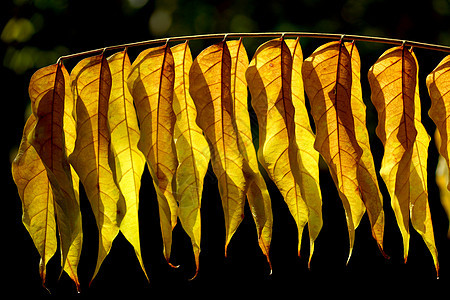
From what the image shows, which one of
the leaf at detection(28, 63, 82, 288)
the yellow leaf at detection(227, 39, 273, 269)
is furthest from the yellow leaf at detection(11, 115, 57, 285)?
the yellow leaf at detection(227, 39, 273, 269)

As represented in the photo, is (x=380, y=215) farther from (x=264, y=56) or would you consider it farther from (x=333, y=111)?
(x=264, y=56)

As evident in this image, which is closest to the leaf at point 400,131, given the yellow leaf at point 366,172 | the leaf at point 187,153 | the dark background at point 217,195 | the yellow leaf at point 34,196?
the yellow leaf at point 366,172

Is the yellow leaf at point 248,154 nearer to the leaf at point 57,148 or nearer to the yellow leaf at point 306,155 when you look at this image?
the yellow leaf at point 306,155

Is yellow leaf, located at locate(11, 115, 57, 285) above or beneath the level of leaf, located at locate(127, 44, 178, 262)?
beneath

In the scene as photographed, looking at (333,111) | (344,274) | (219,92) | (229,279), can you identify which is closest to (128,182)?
(219,92)

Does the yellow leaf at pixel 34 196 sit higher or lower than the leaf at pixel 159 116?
lower

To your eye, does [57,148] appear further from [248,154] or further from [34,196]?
[248,154]

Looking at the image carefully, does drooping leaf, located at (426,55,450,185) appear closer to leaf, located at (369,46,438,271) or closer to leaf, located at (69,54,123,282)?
leaf, located at (369,46,438,271)
